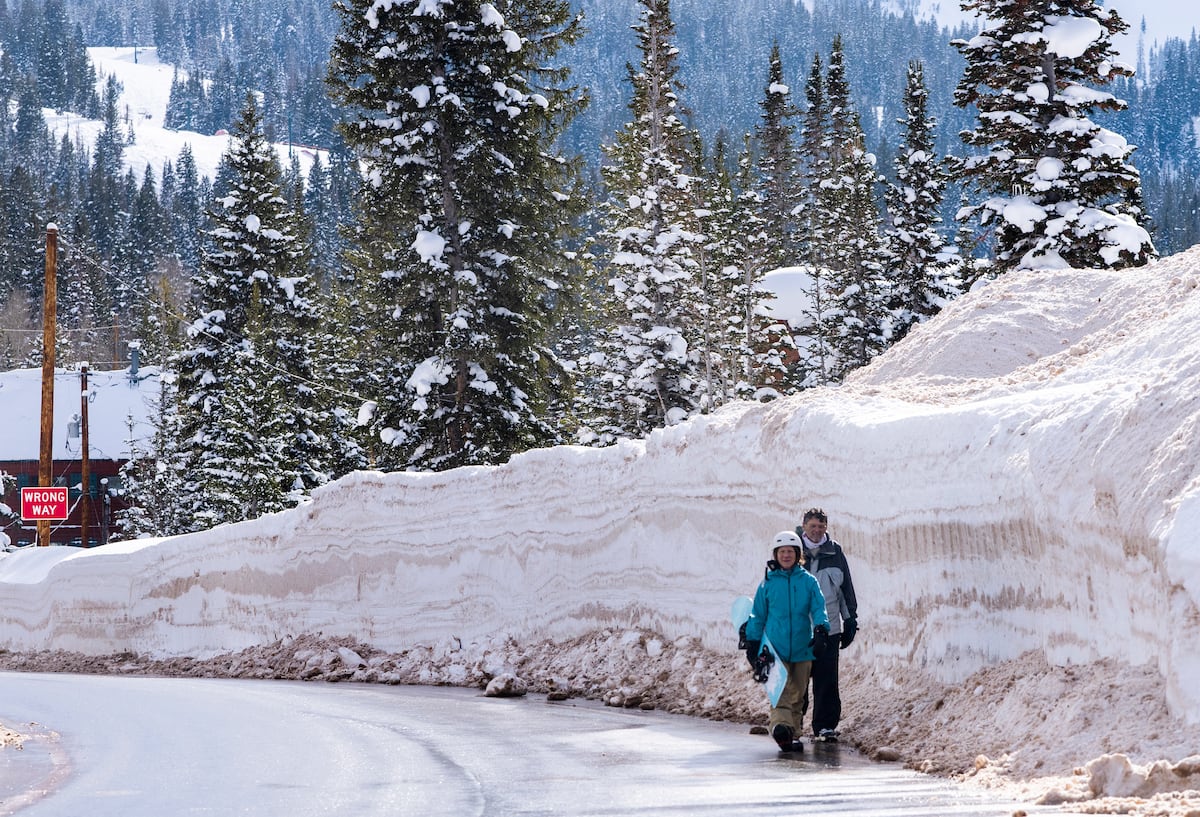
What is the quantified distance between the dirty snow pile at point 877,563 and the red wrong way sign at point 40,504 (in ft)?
27.4

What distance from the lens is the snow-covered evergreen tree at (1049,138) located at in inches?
1043

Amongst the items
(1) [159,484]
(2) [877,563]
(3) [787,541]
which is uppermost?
(1) [159,484]

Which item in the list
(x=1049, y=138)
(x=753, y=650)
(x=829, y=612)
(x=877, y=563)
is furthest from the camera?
(x=1049, y=138)

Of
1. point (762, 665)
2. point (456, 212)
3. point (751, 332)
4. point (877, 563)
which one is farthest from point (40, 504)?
point (762, 665)

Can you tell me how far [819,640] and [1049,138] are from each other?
772 inches

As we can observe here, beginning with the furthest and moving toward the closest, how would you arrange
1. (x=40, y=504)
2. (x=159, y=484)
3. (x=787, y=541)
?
(x=159, y=484), (x=40, y=504), (x=787, y=541)

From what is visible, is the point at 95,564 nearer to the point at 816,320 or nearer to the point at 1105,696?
the point at 1105,696

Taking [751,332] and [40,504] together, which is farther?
[751,332]

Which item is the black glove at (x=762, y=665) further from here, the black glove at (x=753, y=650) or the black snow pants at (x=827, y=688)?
the black snow pants at (x=827, y=688)

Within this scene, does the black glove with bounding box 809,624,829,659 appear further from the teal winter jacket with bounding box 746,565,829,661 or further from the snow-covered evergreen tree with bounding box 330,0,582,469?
the snow-covered evergreen tree with bounding box 330,0,582,469

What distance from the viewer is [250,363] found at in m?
41.5

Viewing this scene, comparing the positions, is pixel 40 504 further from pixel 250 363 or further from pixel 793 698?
pixel 793 698

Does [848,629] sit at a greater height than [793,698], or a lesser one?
greater

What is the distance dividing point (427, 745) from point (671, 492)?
552 cm
